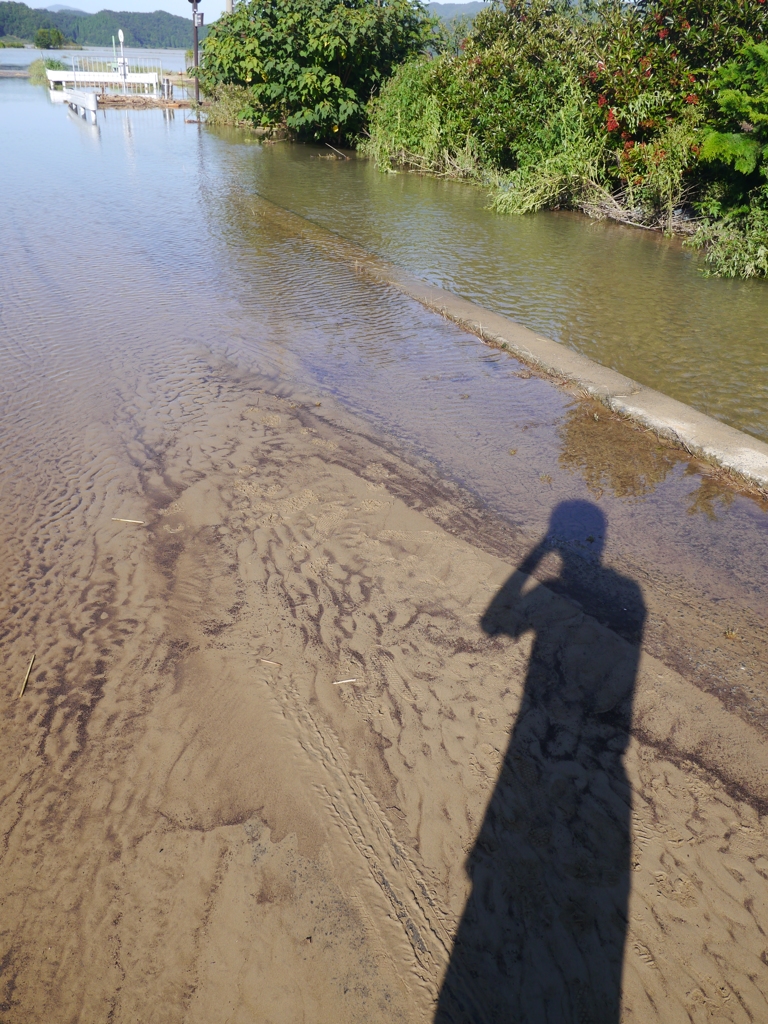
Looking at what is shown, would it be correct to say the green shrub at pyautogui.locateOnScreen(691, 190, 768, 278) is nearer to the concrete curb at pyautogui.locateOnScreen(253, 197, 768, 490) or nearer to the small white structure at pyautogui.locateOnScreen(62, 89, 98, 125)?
the concrete curb at pyautogui.locateOnScreen(253, 197, 768, 490)

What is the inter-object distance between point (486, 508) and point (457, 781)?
1881 millimetres

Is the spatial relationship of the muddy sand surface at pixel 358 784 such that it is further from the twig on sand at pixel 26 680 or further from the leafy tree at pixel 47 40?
the leafy tree at pixel 47 40

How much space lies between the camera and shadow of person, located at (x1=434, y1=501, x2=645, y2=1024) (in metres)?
1.91

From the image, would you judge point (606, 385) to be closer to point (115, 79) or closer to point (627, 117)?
point (627, 117)

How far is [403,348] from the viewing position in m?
6.27

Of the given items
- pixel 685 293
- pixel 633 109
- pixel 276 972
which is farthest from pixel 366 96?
pixel 276 972

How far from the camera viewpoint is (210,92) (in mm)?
24328

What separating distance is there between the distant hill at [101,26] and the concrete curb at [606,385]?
322 feet

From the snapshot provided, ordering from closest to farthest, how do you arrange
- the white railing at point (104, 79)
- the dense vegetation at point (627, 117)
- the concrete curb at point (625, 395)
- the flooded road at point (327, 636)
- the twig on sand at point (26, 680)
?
the flooded road at point (327, 636), the twig on sand at point (26, 680), the concrete curb at point (625, 395), the dense vegetation at point (627, 117), the white railing at point (104, 79)

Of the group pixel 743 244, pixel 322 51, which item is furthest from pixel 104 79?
pixel 743 244

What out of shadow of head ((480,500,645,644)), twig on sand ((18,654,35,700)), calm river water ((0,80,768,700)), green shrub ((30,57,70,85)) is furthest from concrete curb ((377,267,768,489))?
green shrub ((30,57,70,85))

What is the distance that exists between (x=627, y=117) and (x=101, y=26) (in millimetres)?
149654

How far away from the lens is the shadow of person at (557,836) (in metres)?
1.91

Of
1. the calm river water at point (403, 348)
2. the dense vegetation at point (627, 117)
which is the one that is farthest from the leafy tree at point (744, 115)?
the calm river water at point (403, 348)
